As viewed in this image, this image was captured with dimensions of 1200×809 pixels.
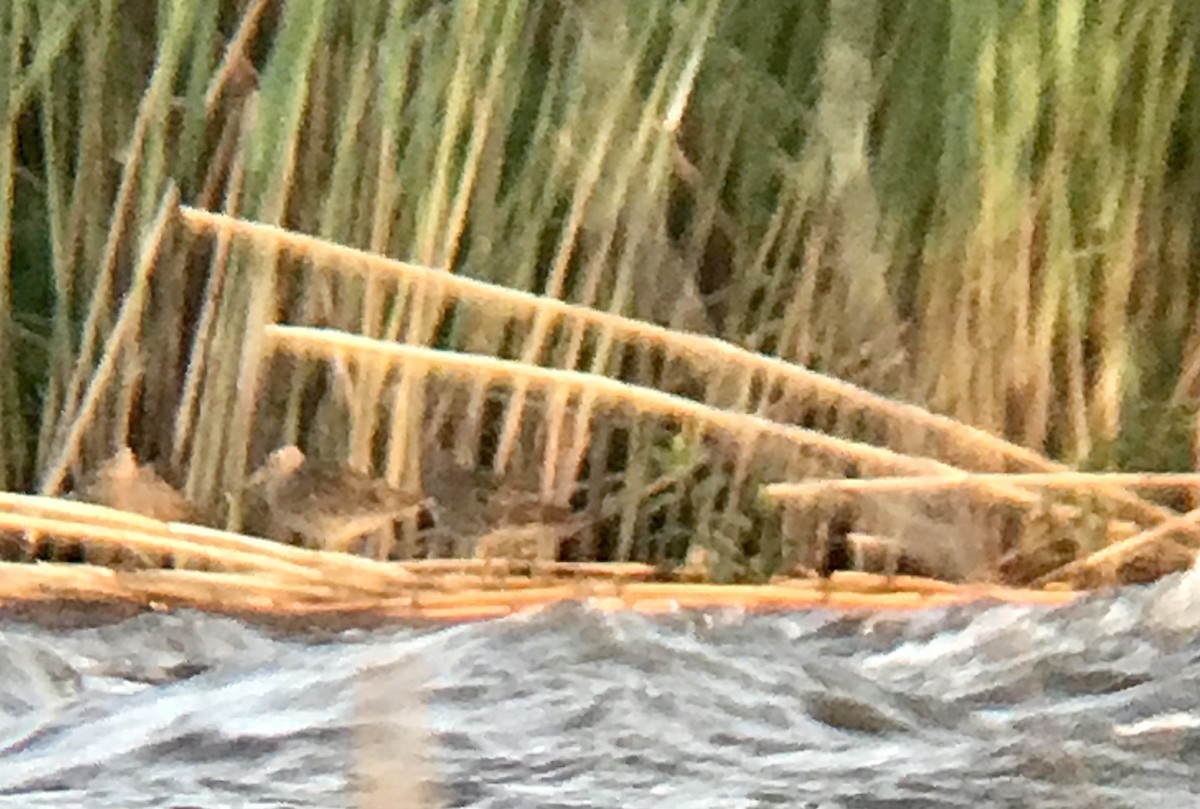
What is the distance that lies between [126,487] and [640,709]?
363 mm

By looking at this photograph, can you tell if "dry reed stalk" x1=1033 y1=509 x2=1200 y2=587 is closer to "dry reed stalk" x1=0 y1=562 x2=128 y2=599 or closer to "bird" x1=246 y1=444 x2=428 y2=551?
"bird" x1=246 y1=444 x2=428 y2=551

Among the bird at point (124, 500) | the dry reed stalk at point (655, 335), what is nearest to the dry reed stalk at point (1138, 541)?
the dry reed stalk at point (655, 335)

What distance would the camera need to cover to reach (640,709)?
78cm

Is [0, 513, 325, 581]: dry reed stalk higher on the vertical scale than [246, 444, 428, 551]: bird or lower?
lower

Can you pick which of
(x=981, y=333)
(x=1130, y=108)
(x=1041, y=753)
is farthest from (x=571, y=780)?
(x=1130, y=108)

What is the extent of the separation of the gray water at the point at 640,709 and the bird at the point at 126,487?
77 mm

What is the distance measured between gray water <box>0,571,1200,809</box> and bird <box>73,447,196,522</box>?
77 millimetres

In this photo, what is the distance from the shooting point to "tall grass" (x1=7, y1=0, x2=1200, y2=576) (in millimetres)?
892

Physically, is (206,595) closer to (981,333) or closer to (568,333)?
(568,333)

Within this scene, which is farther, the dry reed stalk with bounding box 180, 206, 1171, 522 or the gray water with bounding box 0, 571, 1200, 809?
the dry reed stalk with bounding box 180, 206, 1171, 522

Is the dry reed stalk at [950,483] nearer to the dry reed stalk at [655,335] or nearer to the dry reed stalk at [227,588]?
the dry reed stalk at [655,335]

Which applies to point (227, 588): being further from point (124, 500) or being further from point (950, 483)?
point (950, 483)

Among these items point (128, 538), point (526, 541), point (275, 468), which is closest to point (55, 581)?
point (128, 538)

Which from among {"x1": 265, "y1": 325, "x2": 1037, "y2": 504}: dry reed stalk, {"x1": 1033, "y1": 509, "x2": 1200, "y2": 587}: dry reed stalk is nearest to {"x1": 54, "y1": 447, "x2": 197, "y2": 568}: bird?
{"x1": 265, "y1": 325, "x2": 1037, "y2": 504}: dry reed stalk
